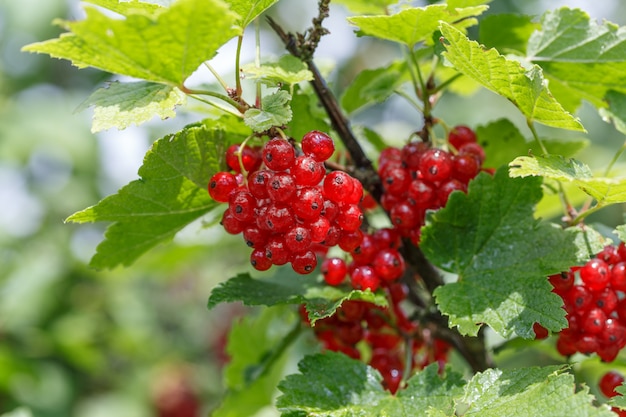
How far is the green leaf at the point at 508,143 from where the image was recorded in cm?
182

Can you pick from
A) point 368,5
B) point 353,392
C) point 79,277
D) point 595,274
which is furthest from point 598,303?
point 79,277

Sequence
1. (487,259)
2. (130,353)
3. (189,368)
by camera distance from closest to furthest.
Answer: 1. (487,259)
2. (130,353)
3. (189,368)

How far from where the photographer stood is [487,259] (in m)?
1.51

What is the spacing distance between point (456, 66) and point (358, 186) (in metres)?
0.32

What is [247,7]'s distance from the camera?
133 cm

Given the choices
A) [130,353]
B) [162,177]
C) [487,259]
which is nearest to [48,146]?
[130,353]

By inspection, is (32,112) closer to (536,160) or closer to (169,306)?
(169,306)

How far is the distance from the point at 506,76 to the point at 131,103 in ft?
2.46

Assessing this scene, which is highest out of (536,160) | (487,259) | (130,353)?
(536,160)

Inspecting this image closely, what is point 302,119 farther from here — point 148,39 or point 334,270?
point 148,39

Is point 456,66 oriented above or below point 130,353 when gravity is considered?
above

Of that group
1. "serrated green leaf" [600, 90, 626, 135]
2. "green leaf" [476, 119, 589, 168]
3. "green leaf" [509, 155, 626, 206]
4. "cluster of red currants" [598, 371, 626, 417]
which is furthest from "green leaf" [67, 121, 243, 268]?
"cluster of red currants" [598, 371, 626, 417]

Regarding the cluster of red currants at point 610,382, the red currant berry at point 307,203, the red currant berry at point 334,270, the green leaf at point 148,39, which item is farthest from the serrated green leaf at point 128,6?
the cluster of red currants at point 610,382

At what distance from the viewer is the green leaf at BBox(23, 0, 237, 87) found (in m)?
1.14
